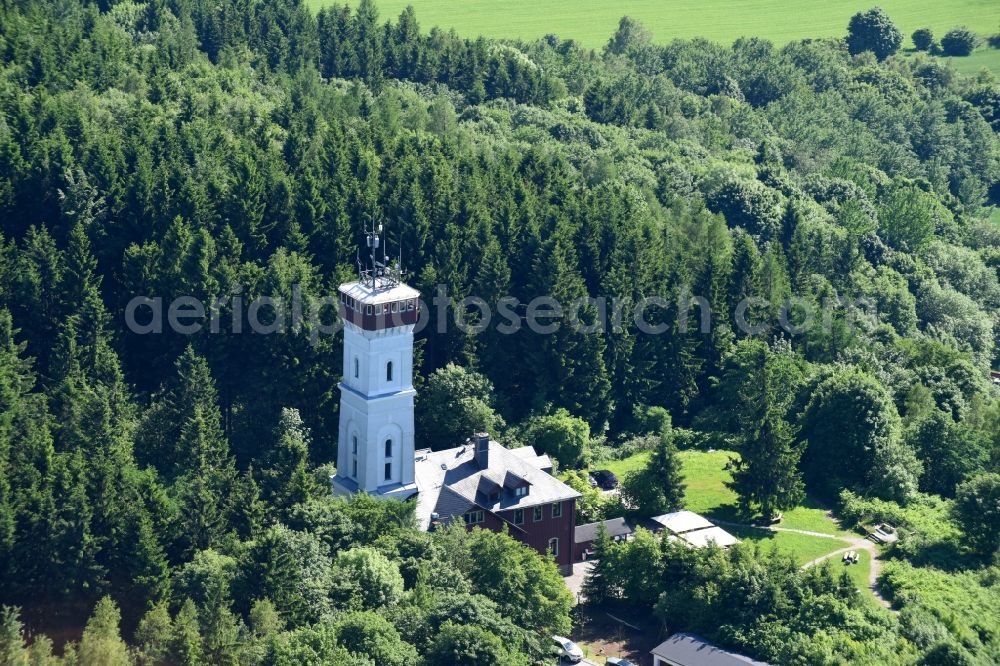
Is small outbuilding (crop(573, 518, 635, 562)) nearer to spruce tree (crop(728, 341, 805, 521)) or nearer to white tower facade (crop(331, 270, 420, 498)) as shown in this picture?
spruce tree (crop(728, 341, 805, 521))

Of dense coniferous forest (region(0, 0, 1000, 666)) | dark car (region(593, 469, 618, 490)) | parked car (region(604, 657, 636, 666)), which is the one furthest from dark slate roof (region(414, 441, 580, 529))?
parked car (region(604, 657, 636, 666))

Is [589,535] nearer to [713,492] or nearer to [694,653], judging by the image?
[713,492]

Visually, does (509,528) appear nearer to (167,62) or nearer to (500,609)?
(500,609)

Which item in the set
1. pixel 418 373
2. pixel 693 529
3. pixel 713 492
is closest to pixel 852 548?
pixel 713 492

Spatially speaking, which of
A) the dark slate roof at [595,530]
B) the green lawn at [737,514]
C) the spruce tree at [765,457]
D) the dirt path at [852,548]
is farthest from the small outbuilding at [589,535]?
the spruce tree at [765,457]

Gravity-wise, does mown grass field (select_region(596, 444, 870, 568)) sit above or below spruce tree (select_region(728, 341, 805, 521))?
A: below

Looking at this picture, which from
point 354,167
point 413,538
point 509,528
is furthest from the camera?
point 354,167

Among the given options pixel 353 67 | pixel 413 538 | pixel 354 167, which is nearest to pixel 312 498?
pixel 413 538
